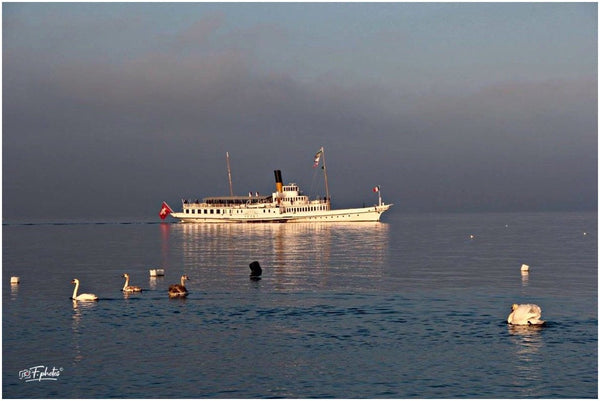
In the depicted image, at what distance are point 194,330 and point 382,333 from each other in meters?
7.98

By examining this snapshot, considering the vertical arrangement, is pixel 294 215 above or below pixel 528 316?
above

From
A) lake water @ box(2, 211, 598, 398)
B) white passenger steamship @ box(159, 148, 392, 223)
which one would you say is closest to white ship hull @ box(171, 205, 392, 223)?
white passenger steamship @ box(159, 148, 392, 223)

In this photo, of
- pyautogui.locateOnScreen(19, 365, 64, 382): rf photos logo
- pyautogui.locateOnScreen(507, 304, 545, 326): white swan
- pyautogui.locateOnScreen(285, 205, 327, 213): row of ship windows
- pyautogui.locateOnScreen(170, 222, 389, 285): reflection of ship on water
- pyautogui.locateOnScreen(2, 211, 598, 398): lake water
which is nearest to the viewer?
pyautogui.locateOnScreen(2, 211, 598, 398): lake water

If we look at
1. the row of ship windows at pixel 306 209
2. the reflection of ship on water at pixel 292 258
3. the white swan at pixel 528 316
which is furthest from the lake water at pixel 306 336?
the row of ship windows at pixel 306 209

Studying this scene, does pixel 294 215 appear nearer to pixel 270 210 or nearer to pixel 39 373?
pixel 270 210

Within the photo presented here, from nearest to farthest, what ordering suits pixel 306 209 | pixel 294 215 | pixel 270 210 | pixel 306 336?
pixel 306 336 < pixel 294 215 < pixel 270 210 < pixel 306 209

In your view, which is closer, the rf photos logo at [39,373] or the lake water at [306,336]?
the lake water at [306,336]

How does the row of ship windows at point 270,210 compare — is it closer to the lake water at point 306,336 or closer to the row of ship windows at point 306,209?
the row of ship windows at point 306,209

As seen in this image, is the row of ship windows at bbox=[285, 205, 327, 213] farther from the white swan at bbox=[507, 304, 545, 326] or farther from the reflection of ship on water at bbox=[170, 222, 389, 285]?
the white swan at bbox=[507, 304, 545, 326]

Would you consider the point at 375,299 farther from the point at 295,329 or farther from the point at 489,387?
the point at 489,387

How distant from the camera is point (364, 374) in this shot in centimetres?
2434

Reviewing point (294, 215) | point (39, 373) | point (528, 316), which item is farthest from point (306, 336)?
point (294, 215)

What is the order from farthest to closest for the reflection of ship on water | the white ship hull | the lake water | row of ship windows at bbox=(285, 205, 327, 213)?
row of ship windows at bbox=(285, 205, 327, 213) < the white ship hull < the reflection of ship on water < the lake water

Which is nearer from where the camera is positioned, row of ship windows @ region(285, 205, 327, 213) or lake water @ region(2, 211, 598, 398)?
lake water @ region(2, 211, 598, 398)
